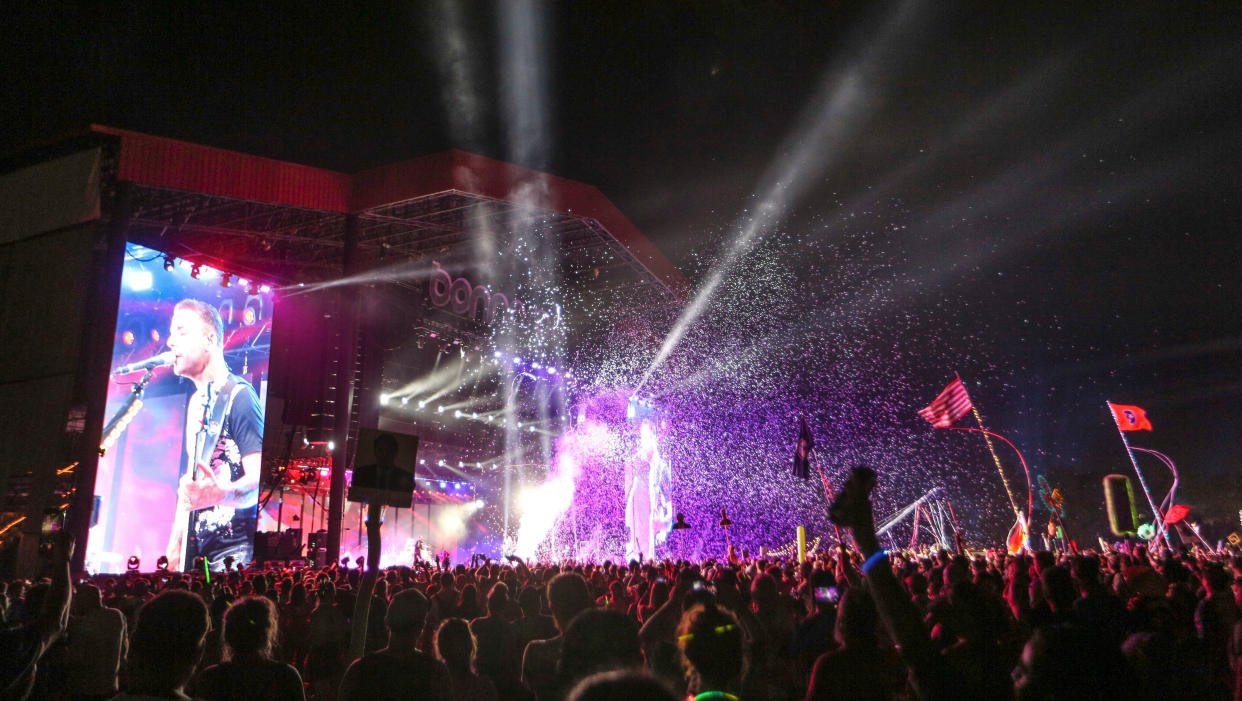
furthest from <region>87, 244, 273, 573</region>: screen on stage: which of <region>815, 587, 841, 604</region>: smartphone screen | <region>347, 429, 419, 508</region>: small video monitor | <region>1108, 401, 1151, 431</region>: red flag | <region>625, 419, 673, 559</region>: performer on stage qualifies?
<region>1108, 401, 1151, 431</region>: red flag

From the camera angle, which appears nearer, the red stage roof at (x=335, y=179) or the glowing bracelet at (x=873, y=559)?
the glowing bracelet at (x=873, y=559)

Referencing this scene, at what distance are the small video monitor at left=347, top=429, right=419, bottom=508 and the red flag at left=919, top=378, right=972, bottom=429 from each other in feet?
64.2

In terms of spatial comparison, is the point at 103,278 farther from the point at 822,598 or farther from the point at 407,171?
the point at 822,598

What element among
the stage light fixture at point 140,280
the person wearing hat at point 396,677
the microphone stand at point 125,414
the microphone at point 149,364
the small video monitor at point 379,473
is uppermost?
the stage light fixture at point 140,280

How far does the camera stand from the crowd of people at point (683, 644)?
243 centimetres

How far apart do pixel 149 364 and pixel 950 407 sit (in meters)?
22.3

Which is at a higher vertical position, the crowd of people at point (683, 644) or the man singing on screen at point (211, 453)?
the man singing on screen at point (211, 453)

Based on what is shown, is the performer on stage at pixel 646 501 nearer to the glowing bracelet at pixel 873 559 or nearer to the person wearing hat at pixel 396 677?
the person wearing hat at pixel 396 677

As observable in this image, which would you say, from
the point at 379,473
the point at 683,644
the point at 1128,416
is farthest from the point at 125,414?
the point at 1128,416

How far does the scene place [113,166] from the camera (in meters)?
18.1

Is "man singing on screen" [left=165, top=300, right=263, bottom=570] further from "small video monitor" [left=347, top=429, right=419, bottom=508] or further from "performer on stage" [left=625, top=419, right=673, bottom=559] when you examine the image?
"small video monitor" [left=347, top=429, right=419, bottom=508]

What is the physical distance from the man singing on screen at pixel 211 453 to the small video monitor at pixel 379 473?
19.6 metres

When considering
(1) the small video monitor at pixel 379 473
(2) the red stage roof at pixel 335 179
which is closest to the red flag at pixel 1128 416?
(2) the red stage roof at pixel 335 179

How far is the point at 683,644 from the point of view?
97.1 inches
